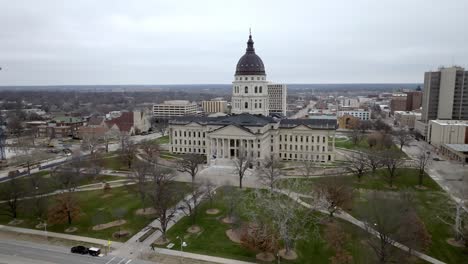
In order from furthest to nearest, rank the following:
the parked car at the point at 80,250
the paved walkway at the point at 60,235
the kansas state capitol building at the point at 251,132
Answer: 1. the kansas state capitol building at the point at 251,132
2. the paved walkway at the point at 60,235
3. the parked car at the point at 80,250

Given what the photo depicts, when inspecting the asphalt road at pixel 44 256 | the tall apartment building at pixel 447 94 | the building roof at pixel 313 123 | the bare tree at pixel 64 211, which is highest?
the tall apartment building at pixel 447 94

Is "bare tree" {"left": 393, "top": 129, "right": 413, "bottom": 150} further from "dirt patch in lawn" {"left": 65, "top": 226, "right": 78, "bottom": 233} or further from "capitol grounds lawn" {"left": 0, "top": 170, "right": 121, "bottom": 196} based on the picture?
"dirt patch in lawn" {"left": 65, "top": 226, "right": 78, "bottom": 233}

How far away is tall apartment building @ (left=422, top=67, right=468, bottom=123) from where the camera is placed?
393 ft

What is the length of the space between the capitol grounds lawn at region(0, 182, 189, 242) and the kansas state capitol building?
23144 millimetres

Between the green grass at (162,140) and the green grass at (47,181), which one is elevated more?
the green grass at (47,181)

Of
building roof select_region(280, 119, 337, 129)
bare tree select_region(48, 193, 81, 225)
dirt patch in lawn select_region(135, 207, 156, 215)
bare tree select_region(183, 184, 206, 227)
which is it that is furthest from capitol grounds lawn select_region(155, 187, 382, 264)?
building roof select_region(280, 119, 337, 129)

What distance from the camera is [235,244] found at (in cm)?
4209

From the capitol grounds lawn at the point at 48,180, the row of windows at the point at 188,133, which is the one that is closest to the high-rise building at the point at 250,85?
the row of windows at the point at 188,133

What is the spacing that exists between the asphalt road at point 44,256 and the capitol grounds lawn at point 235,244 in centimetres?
717

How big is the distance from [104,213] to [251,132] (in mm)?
39535

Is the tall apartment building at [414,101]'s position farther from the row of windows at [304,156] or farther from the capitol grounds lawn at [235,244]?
the capitol grounds lawn at [235,244]

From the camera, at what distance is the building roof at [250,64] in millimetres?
93312

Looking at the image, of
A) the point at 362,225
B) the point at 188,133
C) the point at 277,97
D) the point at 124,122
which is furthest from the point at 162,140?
the point at 277,97

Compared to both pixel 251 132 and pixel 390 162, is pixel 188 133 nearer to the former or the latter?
pixel 251 132
